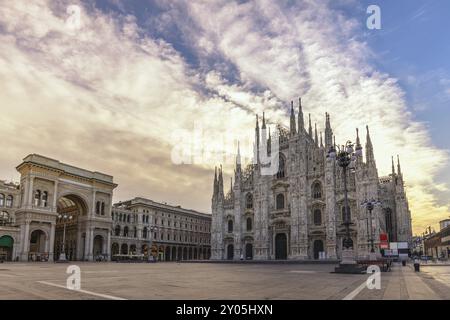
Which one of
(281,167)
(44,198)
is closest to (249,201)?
(281,167)

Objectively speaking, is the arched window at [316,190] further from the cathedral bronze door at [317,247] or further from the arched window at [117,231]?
the arched window at [117,231]

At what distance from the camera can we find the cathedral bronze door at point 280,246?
201 feet

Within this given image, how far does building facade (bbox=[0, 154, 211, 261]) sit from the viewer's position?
53281 millimetres

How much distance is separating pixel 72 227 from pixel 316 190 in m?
44.6

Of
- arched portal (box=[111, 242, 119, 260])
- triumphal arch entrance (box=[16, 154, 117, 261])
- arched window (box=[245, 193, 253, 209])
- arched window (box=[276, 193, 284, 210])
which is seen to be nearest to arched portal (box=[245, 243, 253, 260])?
arched window (box=[245, 193, 253, 209])

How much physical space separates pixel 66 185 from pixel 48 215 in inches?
238

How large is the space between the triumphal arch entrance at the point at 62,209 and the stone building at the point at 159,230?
9683mm

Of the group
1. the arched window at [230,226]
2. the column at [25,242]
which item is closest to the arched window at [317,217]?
the arched window at [230,226]

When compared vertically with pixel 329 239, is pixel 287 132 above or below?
above

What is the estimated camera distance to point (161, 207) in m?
84.8

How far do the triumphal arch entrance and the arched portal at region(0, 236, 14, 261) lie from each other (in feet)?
4.72

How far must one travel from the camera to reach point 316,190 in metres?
59.4

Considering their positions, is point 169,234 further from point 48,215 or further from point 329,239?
point 329,239
